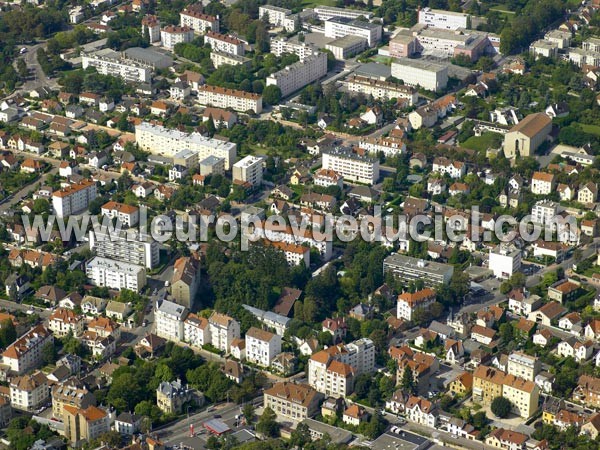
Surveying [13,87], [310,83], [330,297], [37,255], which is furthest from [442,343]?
[13,87]

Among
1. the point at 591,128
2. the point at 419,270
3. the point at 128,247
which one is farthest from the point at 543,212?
the point at 128,247

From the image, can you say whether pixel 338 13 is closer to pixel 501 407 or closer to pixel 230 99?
pixel 230 99

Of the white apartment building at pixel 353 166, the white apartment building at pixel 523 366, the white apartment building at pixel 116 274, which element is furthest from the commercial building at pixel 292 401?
the white apartment building at pixel 353 166

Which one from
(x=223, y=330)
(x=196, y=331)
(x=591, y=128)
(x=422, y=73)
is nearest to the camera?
(x=223, y=330)

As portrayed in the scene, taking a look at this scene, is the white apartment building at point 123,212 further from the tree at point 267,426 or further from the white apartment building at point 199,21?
the white apartment building at point 199,21

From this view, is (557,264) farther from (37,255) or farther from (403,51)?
(403,51)
